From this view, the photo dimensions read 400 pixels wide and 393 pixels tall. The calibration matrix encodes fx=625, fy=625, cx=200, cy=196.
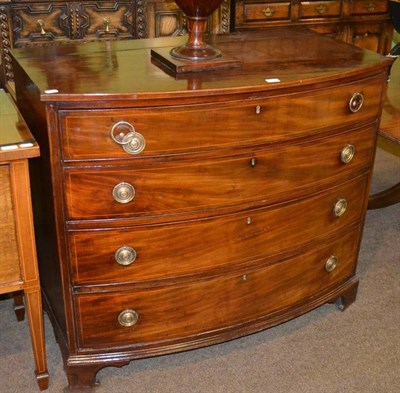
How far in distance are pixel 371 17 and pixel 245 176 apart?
111 inches

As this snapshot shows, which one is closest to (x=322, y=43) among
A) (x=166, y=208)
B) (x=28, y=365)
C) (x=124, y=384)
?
(x=166, y=208)

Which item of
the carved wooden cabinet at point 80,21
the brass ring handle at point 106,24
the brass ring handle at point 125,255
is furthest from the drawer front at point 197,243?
the brass ring handle at point 106,24

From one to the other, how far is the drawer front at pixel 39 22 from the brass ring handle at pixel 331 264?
6.30 feet

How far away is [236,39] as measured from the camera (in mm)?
2346

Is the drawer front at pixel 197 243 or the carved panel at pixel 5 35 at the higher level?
the carved panel at pixel 5 35

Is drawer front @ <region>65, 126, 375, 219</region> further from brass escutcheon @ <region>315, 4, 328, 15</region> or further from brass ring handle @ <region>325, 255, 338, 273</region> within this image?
brass escutcheon @ <region>315, 4, 328, 15</region>

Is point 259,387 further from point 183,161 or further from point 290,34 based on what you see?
point 290,34

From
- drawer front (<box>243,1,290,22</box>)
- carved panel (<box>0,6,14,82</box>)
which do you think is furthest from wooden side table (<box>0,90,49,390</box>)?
drawer front (<box>243,1,290,22</box>)

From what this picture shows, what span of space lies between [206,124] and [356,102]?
0.58 metres

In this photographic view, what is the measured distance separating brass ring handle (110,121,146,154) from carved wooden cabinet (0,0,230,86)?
1574 millimetres

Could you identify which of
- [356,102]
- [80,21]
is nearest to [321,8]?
[80,21]

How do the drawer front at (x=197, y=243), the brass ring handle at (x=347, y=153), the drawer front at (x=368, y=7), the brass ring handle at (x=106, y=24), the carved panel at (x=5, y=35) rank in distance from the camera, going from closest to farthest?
the drawer front at (x=197, y=243) < the brass ring handle at (x=347, y=153) < the carved panel at (x=5, y=35) < the brass ring handle at (x=106, y=24) < the drawer front at (x=368, y=7)

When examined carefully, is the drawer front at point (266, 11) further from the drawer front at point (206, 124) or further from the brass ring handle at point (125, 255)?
the brass ring handle at point (125, 255)

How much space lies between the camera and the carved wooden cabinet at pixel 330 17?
12.6 feet
